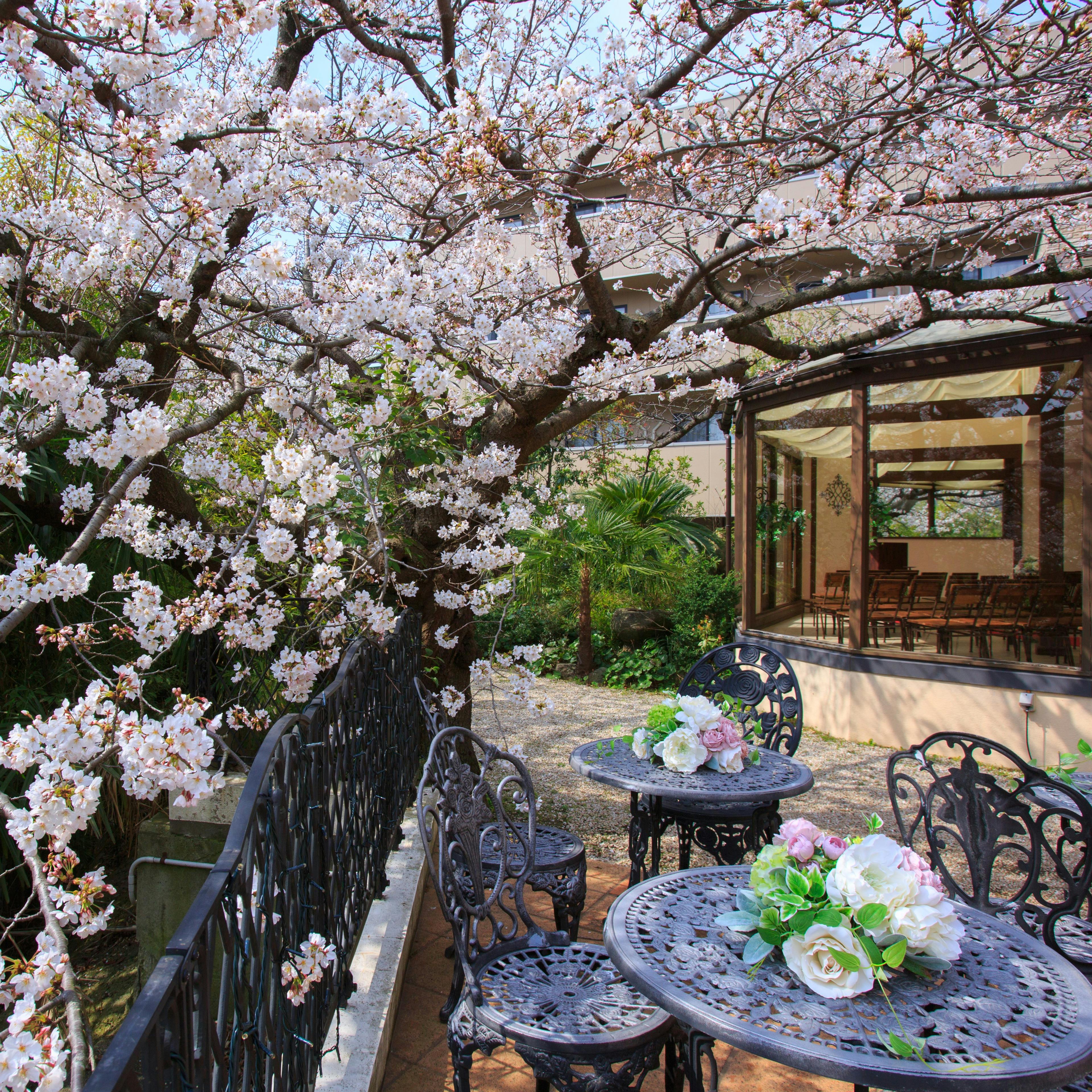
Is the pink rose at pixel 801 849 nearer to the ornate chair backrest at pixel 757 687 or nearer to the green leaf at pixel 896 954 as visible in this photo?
the green leaf at pixel 896 954

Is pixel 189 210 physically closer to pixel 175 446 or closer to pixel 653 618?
pixel 175 446

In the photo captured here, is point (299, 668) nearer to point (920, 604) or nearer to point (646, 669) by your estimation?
point (920, 604)

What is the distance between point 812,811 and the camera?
4688mm

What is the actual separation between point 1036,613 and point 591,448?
554cm

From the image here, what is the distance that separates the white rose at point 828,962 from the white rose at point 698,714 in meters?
1.38

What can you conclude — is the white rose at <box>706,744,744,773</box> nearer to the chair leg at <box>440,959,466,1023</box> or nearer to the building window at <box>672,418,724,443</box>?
the chair leg at <box>440,959,466,1023</box>

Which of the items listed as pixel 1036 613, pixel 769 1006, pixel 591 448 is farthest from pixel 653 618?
pixel 769 1006

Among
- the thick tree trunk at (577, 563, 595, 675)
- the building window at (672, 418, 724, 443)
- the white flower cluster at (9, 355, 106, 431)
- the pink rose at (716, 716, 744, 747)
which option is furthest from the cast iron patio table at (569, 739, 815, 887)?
the building window at (672, 418, 724, 443)

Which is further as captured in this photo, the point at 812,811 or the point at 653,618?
the point at 653,618

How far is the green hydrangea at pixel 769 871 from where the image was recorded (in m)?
1.51

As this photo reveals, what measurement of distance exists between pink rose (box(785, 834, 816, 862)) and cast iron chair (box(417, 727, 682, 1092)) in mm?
462

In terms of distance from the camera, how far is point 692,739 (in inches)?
109

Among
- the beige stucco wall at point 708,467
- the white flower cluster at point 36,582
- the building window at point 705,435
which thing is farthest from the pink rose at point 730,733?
the building window at point 705,435

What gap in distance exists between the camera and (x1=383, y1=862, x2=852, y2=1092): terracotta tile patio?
2160 mm
